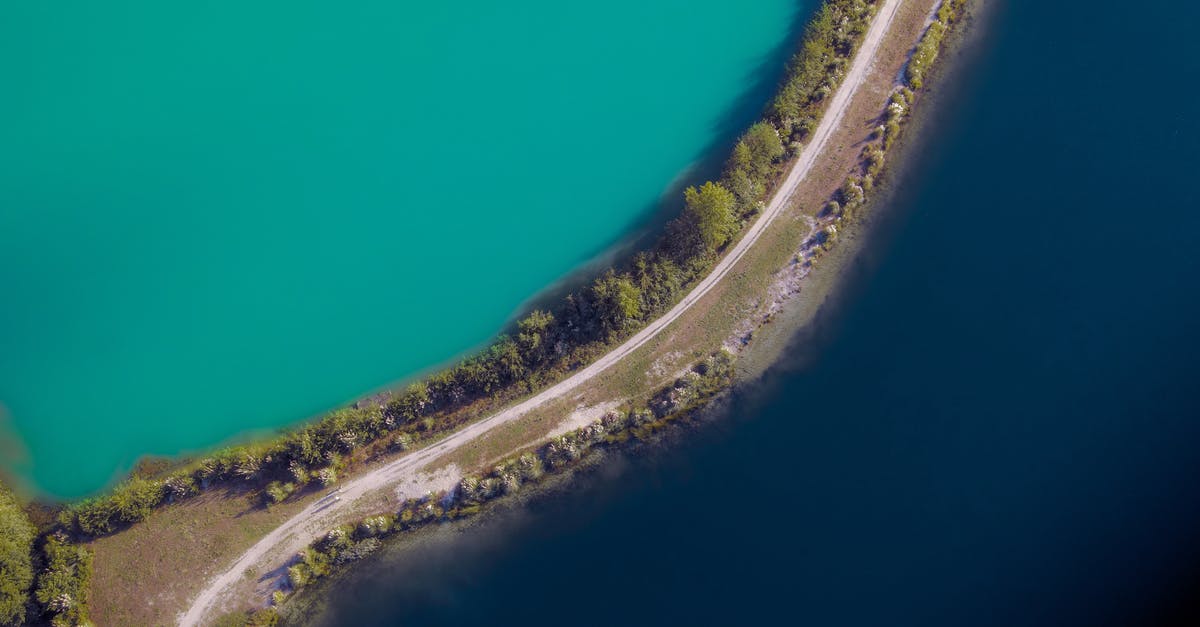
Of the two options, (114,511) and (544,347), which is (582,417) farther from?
(114,511)

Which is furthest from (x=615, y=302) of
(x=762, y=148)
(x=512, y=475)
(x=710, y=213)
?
(x=762, y=148)

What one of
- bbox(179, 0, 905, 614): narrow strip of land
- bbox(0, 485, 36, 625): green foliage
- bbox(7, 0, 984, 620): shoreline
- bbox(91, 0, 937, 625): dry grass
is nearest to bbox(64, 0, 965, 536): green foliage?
bbox(7, 0, 984, 620): shoreline

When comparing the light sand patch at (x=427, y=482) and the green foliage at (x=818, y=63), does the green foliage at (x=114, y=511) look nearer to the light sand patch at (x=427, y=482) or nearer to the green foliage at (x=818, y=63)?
the light sand patch at (x=427, y=482)

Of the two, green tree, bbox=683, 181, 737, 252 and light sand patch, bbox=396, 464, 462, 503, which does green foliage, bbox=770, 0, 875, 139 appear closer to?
green tree, bbox=683, 181, 737, 252

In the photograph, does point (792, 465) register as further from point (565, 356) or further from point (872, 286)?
point (565, 356)

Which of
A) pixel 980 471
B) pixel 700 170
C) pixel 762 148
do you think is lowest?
pixel 980 471

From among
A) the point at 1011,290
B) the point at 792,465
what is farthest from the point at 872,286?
the point at 792,465
